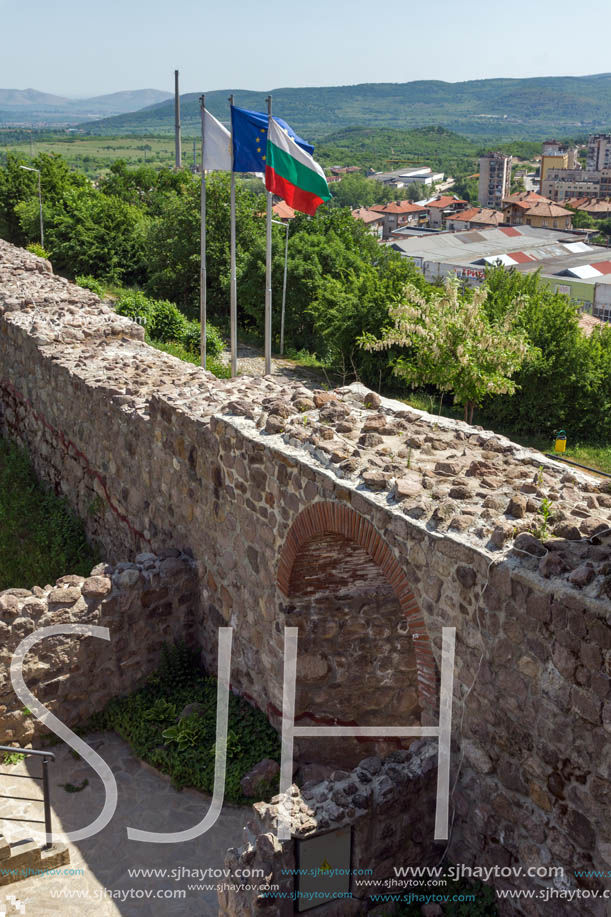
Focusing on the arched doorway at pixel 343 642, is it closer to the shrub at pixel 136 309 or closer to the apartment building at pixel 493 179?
the shrub at pixel 136 309

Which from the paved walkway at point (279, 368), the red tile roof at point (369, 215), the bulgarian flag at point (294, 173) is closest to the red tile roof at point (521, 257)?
the paved walkway at point (279, 368)

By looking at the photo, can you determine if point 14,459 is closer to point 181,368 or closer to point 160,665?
point 181,368

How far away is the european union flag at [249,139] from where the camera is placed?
12352mm

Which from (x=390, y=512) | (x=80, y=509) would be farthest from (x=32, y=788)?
(x=80, y=509)

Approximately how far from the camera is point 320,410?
269 inches

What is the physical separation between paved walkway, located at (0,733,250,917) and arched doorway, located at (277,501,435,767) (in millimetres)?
977

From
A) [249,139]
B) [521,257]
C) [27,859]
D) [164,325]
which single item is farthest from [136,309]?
[521,257]

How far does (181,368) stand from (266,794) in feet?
16.1

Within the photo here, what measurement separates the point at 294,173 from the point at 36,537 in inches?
226

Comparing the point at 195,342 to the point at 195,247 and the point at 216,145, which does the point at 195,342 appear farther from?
the point at 195,247

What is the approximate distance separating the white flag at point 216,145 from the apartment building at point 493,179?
440ft

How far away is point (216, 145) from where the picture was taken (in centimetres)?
1309

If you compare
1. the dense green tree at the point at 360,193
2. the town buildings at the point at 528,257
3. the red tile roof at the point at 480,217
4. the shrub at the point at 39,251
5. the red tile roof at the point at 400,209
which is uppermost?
the dense green tree at the point at 360,193

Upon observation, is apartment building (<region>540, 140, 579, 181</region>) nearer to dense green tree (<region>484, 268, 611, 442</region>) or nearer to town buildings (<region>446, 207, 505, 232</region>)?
town buildings (<region>446, 207, 505, 232</region>)
